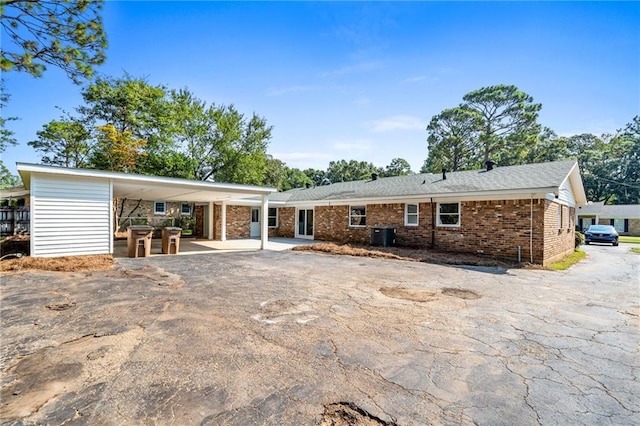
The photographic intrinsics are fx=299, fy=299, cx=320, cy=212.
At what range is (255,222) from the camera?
20.1 m

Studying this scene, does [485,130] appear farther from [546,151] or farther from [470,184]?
[470,184]

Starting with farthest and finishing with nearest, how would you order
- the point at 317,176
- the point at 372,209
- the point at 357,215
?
1. the point at 317,176
2. the point at 357,215
3. the point at 372,209

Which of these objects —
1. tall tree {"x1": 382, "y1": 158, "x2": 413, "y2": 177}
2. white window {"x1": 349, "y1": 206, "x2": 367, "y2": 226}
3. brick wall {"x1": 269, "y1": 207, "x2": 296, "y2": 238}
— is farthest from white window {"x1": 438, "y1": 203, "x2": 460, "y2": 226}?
tall tree {"x1": 382, "y1": 158, "x2": 413, "y2": 177}

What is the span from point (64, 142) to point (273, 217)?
17.6 meters

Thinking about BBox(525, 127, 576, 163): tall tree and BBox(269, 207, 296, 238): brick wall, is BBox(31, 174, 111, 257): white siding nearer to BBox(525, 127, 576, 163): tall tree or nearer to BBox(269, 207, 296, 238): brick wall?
BBox(269, 207, 296, 238): brick wall

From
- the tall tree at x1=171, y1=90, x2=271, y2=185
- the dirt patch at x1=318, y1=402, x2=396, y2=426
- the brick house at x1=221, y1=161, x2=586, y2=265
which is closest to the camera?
the dirt patch at x1=318, y1=402, x2=396, y2=426

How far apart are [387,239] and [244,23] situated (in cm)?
998

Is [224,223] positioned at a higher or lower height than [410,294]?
higher

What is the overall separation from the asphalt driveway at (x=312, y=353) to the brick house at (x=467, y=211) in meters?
3.92

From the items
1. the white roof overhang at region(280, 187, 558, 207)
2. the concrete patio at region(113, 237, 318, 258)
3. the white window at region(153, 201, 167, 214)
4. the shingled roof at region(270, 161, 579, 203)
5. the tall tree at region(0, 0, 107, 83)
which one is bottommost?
the concrete patio at region(113, 237, 318, 258)

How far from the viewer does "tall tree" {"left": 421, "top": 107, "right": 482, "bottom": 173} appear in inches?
1340

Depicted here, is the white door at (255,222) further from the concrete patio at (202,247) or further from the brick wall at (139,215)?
the brick wall at (139,215)

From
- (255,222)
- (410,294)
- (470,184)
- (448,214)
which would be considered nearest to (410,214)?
(448,214)

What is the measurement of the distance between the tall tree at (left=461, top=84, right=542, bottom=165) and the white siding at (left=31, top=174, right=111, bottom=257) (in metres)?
35.4
